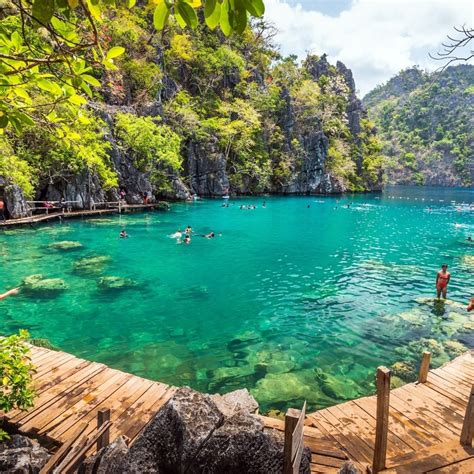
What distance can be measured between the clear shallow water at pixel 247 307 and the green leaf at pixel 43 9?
26.5 ft

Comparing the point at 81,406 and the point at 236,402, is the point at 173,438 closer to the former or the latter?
the point at 236,402

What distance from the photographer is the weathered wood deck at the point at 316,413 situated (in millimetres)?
5227

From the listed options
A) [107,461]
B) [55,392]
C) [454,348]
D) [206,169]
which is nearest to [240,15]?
[107,461]

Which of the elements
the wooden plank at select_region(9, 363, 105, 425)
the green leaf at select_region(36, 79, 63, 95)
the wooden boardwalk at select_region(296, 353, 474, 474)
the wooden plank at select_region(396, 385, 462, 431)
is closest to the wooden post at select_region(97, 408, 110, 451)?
the wooden plank at select_region(9, 363, 105, 425)

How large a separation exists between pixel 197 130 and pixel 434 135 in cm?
10978

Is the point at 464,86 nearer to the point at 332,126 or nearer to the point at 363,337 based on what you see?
the point at 332,126

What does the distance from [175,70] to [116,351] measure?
5409 centimetres

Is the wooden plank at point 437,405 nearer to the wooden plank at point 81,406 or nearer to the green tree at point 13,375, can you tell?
the wooden plank at point 81,406

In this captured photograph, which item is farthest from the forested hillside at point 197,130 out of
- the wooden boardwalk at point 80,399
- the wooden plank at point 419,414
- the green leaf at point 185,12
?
the green leaf at point 185,12

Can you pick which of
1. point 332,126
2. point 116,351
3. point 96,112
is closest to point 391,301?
point 116,351

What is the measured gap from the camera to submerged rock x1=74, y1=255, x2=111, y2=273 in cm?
1741

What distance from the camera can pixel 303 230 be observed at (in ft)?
104

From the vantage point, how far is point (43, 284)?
48.5ft

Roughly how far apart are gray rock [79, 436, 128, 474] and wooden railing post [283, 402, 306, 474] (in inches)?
75.2
